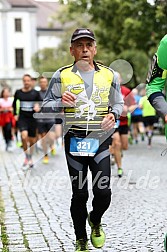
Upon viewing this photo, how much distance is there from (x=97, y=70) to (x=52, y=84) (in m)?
0.39

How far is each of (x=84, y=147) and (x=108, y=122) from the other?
10.8 inches

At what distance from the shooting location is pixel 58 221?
647 cm

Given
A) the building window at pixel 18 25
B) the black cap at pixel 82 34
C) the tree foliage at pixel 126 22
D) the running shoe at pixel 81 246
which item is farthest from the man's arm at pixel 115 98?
the building window at pixel 18 25

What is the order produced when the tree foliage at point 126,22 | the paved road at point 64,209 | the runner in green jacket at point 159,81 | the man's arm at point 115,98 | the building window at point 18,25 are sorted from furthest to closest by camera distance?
the building window at point 18,25 < the tree foliage at point 126,22 < the paved road at point 64,209 < the man's arm at point 115,98 < the runner in green jacket at point 159,81

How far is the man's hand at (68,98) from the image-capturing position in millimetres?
4738

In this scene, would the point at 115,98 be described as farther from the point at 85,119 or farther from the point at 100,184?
the point at 100,184

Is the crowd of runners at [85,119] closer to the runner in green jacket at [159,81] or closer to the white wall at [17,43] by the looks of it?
the runner in green jacket at [159,81]

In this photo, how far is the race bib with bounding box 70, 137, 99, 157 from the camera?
4.81 metres

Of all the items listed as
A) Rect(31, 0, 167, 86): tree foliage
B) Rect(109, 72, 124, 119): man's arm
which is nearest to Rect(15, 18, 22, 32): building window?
Rect(31, 0, 167, 86): tree foliage

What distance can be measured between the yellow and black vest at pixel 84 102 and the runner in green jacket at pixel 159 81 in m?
0.63

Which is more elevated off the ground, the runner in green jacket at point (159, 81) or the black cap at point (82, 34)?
the black cap at point (82, 34)

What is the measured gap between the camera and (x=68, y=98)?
15.6ft

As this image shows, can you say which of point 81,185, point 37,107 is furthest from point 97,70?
point 37,107

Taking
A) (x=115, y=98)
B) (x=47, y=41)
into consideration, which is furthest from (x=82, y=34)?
(x=47, y=41)
